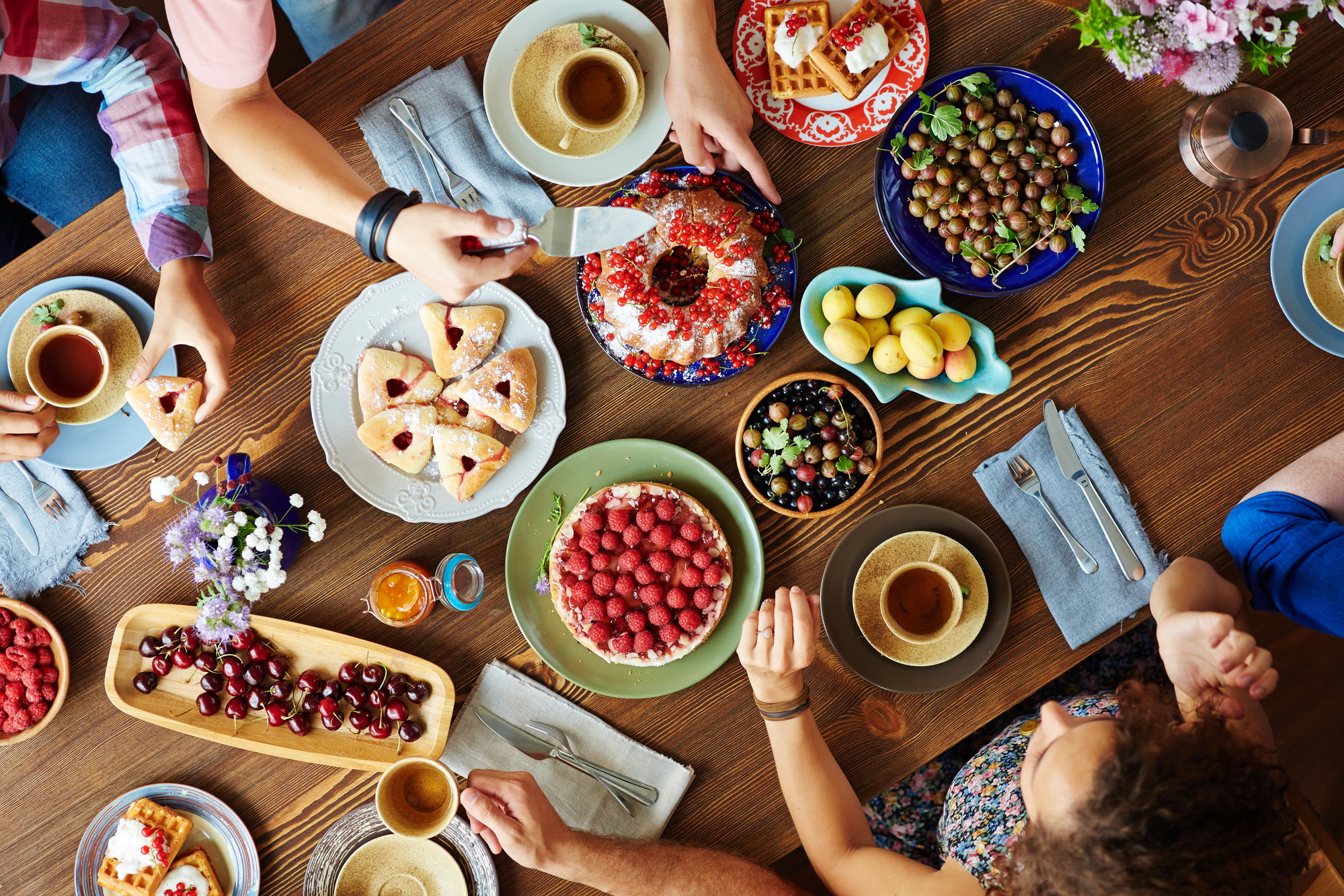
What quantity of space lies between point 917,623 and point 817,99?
1.11 metres

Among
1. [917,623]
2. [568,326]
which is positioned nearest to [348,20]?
[568,326]

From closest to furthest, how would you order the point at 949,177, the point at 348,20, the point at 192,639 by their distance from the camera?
1. the point at 949,177
2. the point at 192,639
3. the point at 348,20

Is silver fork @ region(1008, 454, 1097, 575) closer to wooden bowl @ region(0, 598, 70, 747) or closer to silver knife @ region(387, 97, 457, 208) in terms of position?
silver knife @ region(387, 97, 457, 208)

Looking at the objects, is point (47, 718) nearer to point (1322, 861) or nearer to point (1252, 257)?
point (1322, 861)

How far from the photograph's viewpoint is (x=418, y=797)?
62.1 inches

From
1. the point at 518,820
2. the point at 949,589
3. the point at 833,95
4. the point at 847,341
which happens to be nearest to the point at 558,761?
the point at 518,820

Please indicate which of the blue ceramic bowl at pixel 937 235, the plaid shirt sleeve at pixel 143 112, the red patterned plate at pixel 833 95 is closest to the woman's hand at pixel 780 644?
the blue ceramic bowl at pixel 937 235

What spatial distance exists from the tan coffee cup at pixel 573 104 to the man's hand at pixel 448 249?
1.01 ft

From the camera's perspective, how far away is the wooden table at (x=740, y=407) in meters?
1.57

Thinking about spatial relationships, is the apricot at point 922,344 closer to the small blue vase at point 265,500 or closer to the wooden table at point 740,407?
the wooden table at point 740,407

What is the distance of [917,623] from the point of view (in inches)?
62.3

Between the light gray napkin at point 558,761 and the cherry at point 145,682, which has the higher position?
the cherry at point 145,682

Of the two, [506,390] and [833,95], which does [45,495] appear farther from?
[833,95]

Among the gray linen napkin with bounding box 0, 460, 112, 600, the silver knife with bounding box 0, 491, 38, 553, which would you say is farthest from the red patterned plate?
the silver knife with bounding box 0, 491, 38, 553
